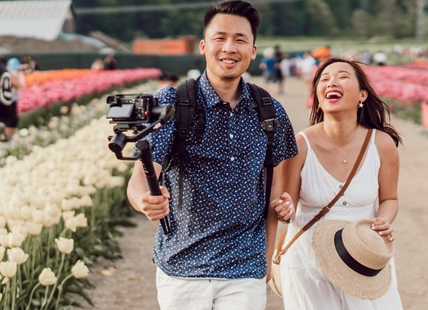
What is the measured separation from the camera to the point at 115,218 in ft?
24.9

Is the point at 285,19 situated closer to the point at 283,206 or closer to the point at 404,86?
the point at 404,86

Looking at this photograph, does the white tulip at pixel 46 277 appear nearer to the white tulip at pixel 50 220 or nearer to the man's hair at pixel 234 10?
the white tulip at pixel 50 220

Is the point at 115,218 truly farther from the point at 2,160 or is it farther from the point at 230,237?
the point at 230,237

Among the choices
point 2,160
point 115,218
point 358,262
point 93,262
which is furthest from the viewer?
point 2,160

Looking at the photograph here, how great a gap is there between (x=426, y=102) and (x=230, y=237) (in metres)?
13.4

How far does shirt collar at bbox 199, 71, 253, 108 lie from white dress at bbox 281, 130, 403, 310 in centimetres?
87

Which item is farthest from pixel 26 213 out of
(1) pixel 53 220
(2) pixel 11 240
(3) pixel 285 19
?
(3) pixel 285 19

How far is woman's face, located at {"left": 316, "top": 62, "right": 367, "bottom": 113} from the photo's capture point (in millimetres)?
3617

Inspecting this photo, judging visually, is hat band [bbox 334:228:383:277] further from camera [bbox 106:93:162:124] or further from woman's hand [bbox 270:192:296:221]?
camera [bbox 106:93:162:124]

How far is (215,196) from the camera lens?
279 centimetres

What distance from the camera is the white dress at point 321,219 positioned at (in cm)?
Answer: 354

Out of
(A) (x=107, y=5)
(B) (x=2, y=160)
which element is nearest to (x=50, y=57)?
(B) (x=2, y=160)

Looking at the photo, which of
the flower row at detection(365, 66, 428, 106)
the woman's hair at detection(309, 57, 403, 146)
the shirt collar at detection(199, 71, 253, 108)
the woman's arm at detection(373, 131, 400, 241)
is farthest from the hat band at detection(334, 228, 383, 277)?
the flower row at detection(365, 66, 428, 106)

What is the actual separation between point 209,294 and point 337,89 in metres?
1.30
